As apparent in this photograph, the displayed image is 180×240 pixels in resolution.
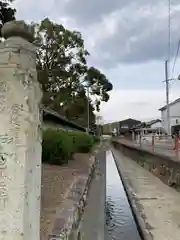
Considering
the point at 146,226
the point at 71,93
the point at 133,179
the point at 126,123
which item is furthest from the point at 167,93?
the point at 126,123

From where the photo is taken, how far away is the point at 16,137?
2209 millimetres

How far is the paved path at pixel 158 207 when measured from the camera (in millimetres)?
7293

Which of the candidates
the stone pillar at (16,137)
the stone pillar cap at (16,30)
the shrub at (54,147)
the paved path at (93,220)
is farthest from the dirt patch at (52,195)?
the stone pillar cap at (16,30)

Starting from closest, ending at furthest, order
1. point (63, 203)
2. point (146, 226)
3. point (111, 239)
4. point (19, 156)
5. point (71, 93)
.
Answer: point (19, 156)
point (63, 203)
point (111, 239)
point (146, 226)
point (71, 93)

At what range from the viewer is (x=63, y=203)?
6418 millimetres

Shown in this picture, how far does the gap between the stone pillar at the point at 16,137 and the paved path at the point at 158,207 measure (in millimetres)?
5178

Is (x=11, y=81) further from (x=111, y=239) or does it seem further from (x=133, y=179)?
(x=133, y=179)

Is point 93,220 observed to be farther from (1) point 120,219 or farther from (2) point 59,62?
(2) point 59,62

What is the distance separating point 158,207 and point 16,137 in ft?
27.2

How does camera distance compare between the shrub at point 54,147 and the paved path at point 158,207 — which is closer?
the paved path at point 158,207

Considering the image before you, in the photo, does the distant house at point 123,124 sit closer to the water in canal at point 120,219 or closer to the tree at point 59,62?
the tree at point 59,62

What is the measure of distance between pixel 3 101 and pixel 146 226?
20.6 feet

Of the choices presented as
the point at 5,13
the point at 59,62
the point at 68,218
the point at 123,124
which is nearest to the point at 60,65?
the point at 59,62

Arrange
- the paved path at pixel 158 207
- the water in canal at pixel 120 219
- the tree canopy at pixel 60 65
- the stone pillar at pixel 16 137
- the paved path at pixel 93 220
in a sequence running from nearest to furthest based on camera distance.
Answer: the stone pillar at pixel 16 137
the paved path at pixel 93 220
the paved path at pixel 158 207
the water in canal at pixel 120 219
the tree canopy at pixel 60 65
